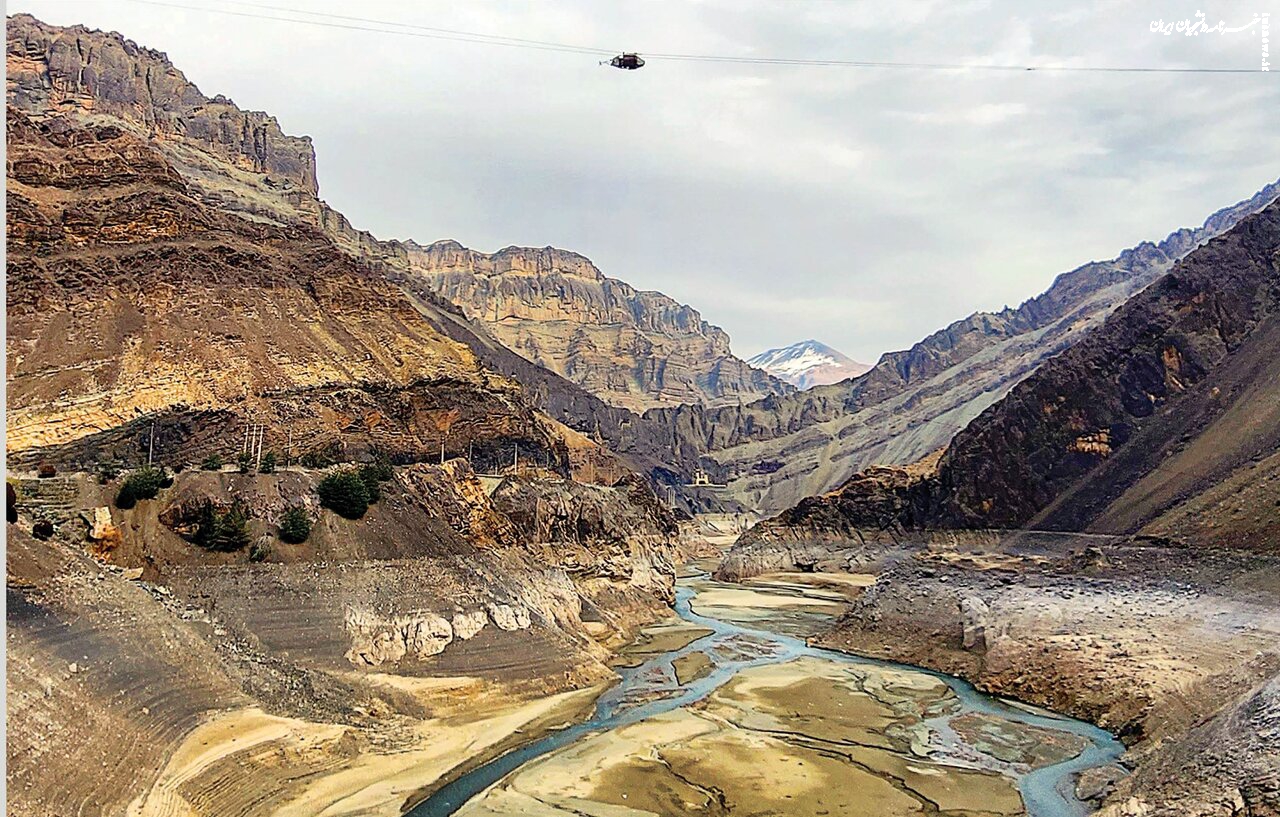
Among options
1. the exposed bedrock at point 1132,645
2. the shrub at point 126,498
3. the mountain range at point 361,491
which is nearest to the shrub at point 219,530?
the mountain range at point 361,491

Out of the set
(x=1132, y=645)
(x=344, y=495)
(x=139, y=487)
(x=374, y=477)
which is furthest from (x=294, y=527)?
(x=1132, y=645)

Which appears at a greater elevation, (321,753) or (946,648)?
(321,753)

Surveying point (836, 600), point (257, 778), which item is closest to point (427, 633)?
point (257, 778)

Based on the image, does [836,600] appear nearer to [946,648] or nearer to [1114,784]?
[946,648]

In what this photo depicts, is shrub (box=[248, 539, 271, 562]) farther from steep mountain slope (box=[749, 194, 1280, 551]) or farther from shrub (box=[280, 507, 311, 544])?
steep mountain slope (box=[749, 194, 1280, 551])

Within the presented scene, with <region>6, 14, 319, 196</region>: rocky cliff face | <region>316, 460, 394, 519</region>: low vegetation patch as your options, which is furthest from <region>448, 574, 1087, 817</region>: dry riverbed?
<region>6, 14, 319, 196</region>: rocky cliff face

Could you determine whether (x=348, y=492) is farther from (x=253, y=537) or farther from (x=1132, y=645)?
(x=1132, y=645)
